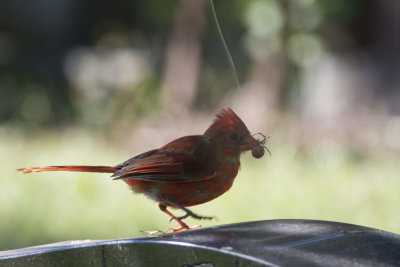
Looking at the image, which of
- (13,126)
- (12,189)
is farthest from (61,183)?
(13,126)

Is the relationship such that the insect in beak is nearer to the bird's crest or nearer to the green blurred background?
the bird's crest

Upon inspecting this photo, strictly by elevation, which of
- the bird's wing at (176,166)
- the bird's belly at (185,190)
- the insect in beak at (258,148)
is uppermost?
the insect in beak at (258,148)

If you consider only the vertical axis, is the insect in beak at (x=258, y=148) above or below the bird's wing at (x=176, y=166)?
above

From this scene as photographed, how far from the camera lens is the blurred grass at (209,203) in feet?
14.4

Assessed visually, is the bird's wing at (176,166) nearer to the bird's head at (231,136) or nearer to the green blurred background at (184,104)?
the bird's head at (231,136)

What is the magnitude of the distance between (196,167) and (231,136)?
0.13m

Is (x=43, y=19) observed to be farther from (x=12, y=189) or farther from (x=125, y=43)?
(x=12, y=189)

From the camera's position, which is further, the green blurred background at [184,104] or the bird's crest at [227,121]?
the green blurred background at [184,104]

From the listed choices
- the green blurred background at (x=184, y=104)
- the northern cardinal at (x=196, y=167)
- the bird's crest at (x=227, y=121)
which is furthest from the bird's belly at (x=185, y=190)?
the green blurred background at (x=184, y=104)

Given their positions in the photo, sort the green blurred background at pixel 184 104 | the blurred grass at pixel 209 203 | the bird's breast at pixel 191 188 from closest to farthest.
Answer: the bird's breast at pixel 191 188, the blurred grass at pixel 209 203, the green blurred background at pixel 184 104

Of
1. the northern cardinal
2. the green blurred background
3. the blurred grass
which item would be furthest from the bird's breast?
the blurred grass

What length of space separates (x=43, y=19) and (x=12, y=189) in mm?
6618

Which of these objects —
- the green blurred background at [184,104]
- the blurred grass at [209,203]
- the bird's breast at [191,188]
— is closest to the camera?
the bird's breast at [191,188]

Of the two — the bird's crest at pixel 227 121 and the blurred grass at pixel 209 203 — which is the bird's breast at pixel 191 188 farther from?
the blurred grass at pixel 209 203
